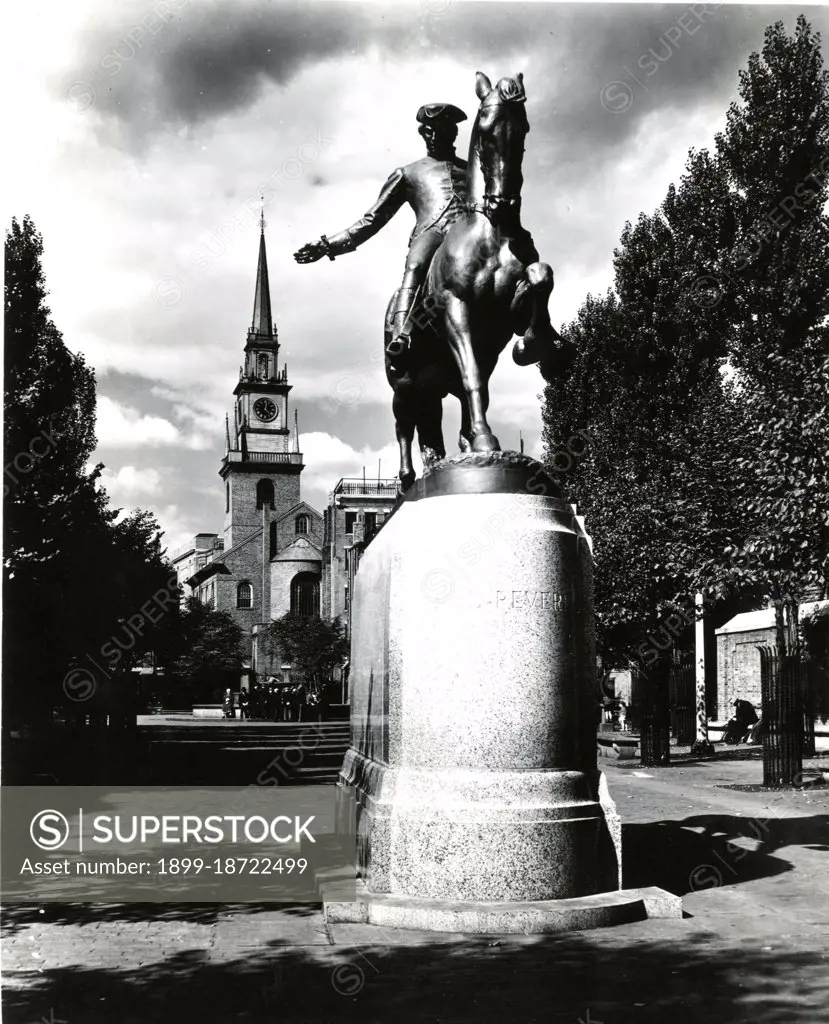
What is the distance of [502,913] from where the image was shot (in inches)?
241

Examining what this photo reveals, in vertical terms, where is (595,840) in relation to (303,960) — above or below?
above

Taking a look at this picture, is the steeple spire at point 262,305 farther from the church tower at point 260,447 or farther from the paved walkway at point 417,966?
the paved walkway at point 417,966

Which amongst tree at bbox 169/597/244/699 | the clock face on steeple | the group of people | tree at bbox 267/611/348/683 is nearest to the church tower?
the clock face on steeple

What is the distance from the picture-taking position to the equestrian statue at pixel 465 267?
7270 millimetres

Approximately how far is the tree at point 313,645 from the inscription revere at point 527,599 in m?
62.4

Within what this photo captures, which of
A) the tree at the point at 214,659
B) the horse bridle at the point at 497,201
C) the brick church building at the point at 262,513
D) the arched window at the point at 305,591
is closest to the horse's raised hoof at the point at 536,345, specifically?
the horse bridle at the point at 497,201

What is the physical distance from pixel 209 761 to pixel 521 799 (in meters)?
17.1

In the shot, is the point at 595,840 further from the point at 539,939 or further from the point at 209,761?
the point at 209,761

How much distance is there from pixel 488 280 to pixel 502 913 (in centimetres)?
406

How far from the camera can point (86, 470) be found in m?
25.1

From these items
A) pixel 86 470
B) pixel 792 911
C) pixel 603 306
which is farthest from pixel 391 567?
pixel 603 306

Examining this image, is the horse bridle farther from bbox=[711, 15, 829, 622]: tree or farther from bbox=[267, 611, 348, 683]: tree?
bbox=[267, 611, 348, 683]: tree

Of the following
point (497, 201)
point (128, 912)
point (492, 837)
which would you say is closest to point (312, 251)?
point (497, 201)

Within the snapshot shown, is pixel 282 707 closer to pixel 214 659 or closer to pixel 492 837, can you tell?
pixel 214 659
